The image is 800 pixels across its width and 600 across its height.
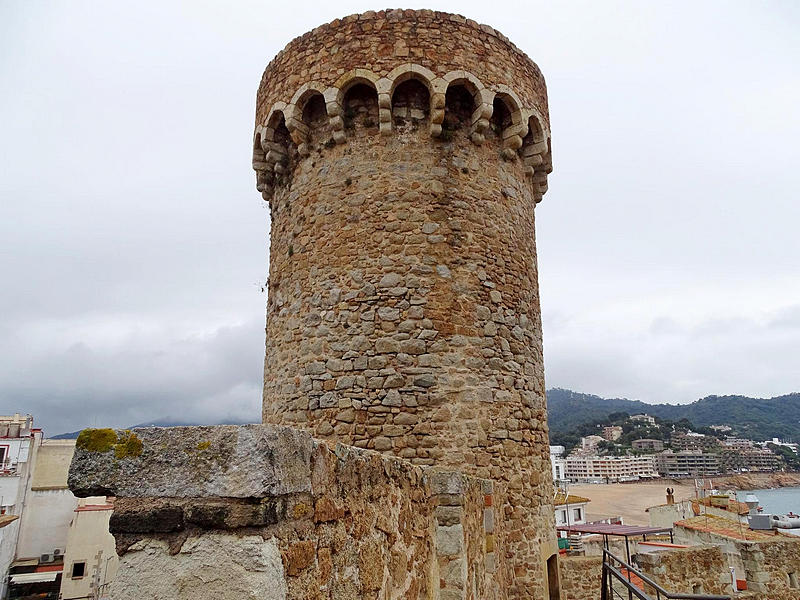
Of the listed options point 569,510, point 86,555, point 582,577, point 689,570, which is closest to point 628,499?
point 569,510

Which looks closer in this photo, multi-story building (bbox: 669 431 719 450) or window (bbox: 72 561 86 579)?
window (bbox: 72 561 86 579)

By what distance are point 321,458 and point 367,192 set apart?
5.31 meters

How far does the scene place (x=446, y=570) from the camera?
441 cm

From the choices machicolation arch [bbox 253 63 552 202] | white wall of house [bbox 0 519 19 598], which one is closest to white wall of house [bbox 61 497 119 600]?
white wall of house [bbox 0 519 19 598]

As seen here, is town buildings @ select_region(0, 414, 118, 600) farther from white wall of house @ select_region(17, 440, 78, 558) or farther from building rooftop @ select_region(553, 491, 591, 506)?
building rooftop @ select_region(553, 491, 591, 506)

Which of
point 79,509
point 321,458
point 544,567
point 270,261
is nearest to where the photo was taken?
point 321,458

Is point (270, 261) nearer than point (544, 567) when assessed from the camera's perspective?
No

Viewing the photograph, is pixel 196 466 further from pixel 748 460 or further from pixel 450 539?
pixel 748 460

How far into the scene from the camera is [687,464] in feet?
414

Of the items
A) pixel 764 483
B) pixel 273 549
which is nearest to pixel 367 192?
pixel 273 549

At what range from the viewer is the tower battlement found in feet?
24.3

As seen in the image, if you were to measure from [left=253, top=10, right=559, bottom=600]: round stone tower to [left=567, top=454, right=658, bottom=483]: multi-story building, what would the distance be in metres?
128

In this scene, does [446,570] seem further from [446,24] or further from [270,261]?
[446,24]

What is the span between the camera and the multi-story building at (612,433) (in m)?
167
